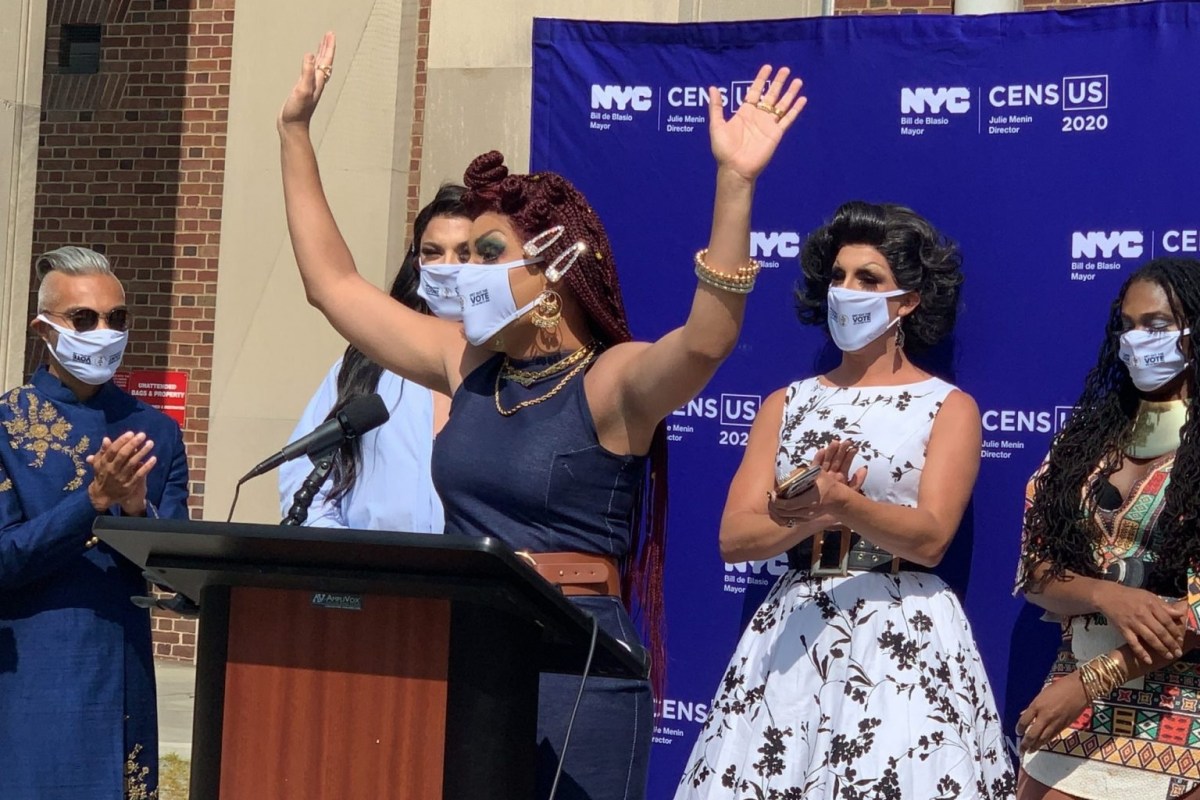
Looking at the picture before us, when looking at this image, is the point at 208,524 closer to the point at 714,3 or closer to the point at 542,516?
the point at 542,516

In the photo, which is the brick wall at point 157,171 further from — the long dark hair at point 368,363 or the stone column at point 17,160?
the long dark hair at point 368,363

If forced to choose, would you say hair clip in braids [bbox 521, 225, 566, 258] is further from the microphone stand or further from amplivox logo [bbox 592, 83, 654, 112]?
amplivox logo [bbox 592, 83, 654, 112]

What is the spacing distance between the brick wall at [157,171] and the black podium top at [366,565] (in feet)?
24.6

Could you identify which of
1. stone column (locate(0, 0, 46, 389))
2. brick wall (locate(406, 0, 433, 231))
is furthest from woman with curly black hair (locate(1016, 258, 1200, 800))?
brick wall (locate(406, 0, 433, 231))

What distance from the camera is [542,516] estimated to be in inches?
108

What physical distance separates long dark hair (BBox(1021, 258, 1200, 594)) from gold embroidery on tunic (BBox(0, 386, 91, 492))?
95.5 inches

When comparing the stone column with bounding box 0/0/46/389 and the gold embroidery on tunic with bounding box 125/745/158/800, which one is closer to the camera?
the gold embroidery on tunic with bounding box 125/745/158/800

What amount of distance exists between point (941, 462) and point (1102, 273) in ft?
2.66

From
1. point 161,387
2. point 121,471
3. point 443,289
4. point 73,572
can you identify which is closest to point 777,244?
point 443,289

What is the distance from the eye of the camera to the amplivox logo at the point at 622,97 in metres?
4.95

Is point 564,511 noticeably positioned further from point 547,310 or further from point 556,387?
point 547,310

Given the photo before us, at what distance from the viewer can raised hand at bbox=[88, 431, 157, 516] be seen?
3.55m

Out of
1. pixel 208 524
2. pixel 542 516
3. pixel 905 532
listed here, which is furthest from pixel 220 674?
pixel 905 532

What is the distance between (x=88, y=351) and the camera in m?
4.07
